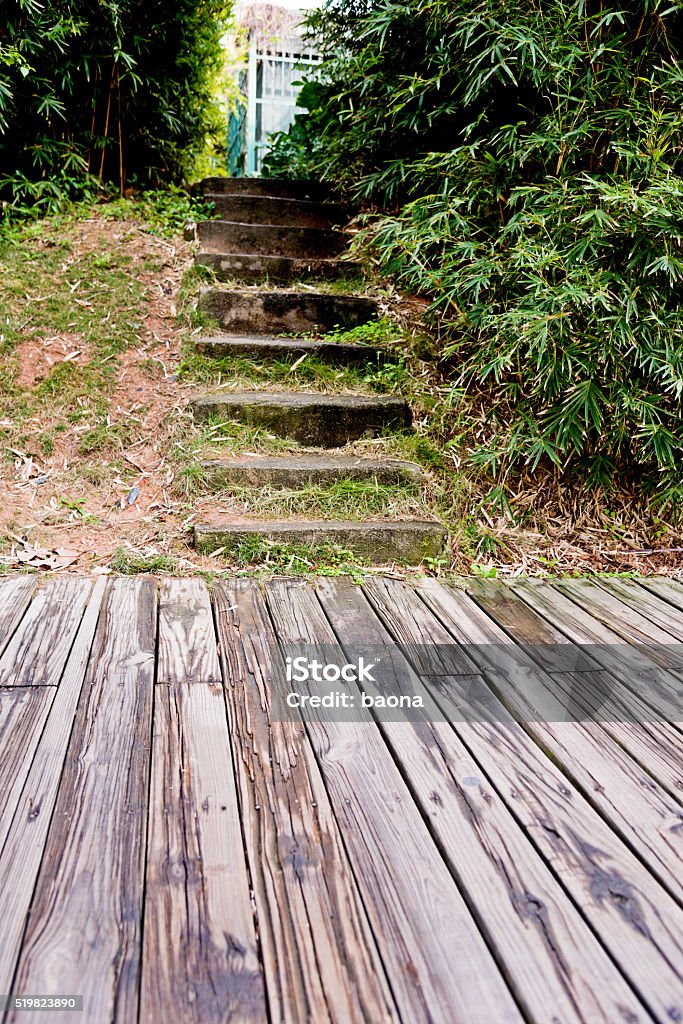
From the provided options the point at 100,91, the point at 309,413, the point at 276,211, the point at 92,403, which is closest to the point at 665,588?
the point at 309,413

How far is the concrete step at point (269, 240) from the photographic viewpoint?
370 cm

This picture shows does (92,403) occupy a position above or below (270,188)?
below

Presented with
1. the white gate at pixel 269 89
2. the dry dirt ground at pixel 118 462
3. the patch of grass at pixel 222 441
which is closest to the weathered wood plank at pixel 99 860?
the dry dirt ground at pixel 118 462

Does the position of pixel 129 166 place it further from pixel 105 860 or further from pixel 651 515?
pixel 105 860

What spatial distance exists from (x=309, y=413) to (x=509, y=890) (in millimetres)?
1991

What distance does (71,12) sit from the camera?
145 inches

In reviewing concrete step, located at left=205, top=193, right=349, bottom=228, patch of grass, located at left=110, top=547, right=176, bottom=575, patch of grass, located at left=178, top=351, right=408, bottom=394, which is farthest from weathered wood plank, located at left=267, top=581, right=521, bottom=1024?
concrete step, located at left=205, top=193, right=349, bottom=228

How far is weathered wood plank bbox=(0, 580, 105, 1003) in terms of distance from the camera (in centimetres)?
95

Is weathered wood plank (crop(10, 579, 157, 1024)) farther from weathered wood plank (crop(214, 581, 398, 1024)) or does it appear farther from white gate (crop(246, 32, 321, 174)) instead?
white gate (crop(246, 32, 321, 174))

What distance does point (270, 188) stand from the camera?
416cm

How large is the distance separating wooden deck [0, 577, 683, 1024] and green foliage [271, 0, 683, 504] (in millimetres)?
1005

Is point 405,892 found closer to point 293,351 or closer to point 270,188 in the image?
point 293,351
